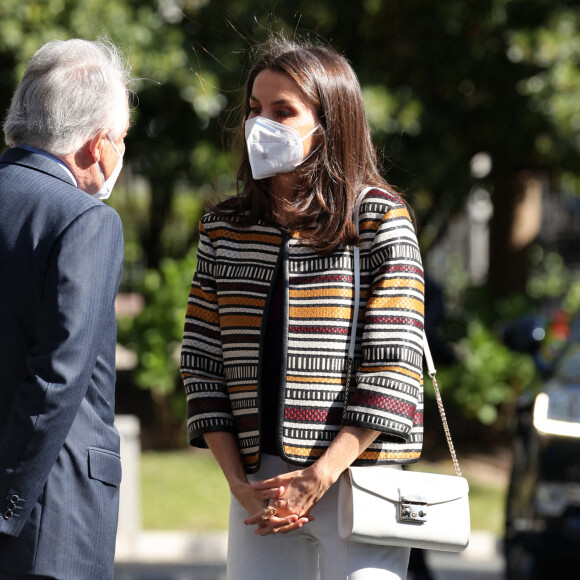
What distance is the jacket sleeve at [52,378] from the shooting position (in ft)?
6.87

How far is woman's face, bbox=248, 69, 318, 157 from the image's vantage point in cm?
249

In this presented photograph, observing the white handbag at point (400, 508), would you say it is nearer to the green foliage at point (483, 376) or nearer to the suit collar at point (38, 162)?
the suit collar at point (38, 162)

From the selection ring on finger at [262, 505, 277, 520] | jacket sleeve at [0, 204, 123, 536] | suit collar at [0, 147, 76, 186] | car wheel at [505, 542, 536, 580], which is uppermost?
suit collar at [0, 147, 76, 186]

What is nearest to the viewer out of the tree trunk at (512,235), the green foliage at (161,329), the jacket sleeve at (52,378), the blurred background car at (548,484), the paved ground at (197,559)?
the jacket sleeve at (52,378)

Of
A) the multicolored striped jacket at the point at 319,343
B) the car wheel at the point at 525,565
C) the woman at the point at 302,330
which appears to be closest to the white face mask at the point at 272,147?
the woman at the point at 302,330

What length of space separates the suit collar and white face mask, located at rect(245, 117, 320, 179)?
0.49 m

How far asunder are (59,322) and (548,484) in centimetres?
248

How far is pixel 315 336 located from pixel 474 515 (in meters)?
4.65

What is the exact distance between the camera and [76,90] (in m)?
2.26

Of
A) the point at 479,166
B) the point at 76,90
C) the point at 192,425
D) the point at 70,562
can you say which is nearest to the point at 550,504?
the point at 192,425

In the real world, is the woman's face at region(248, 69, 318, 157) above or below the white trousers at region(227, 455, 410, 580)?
above

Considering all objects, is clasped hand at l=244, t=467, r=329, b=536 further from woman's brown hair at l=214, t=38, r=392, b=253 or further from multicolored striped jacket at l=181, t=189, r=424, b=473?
woman's brown hair at l=214, t=38, r=392, b=253

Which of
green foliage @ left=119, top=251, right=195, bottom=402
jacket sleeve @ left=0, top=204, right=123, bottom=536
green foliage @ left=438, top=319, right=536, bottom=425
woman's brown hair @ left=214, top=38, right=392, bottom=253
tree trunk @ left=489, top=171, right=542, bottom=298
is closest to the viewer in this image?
jacket sleeve @ left=0, top=204, right=123, bottom=536

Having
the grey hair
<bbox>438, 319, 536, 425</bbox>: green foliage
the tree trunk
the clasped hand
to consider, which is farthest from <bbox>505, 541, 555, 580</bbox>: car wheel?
the tree trunk
